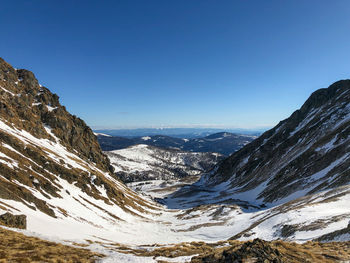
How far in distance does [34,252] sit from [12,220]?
452 inches

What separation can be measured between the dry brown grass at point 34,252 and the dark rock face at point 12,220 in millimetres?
4401

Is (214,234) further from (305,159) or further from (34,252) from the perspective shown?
(305,159)

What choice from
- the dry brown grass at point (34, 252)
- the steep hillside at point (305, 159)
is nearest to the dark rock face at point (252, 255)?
the dry brown grass at point (34, 252)

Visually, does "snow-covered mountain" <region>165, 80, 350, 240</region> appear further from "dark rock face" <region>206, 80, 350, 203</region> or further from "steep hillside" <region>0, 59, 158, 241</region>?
"steep hillside" <region>0, 59, 158, 241</region>

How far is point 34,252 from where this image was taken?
16.2 meters

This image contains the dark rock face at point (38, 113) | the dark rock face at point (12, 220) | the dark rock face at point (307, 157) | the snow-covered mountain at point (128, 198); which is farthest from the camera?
the dark rock face at point (38, 113)

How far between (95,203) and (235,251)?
58.5 meters

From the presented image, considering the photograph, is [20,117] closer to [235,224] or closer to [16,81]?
[16,81]

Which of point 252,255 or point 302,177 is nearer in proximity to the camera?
point 252,255

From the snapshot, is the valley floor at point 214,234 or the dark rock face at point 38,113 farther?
the dark rock face at point 38,113

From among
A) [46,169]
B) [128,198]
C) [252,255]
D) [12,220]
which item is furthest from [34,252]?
Result: [128,198]

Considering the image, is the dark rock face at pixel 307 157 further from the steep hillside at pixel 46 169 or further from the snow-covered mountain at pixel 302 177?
the steep hillside at pixel 46 169

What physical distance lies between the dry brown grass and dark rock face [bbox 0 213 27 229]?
4401 millimetres

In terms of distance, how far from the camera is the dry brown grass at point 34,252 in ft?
Answer: 48.5
